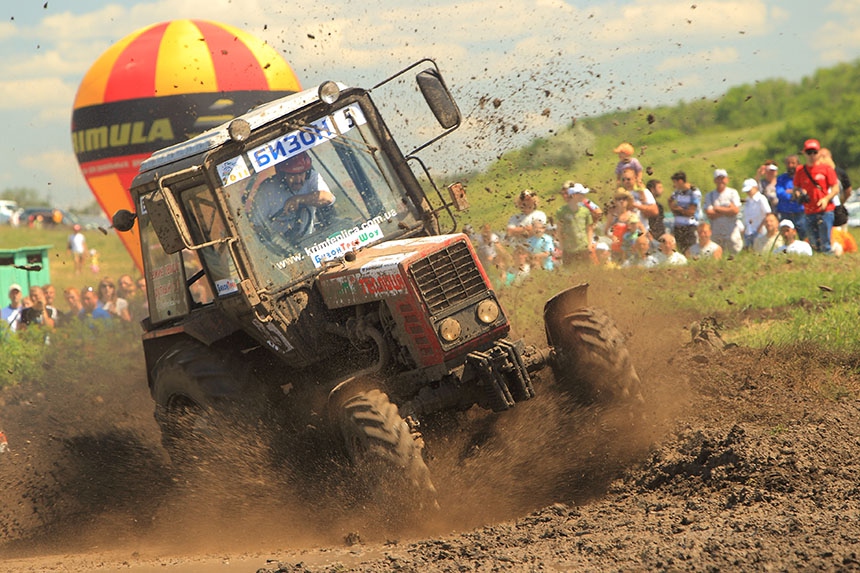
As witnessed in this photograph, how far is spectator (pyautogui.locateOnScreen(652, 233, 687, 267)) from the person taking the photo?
12547mm

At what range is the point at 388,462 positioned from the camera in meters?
6.18

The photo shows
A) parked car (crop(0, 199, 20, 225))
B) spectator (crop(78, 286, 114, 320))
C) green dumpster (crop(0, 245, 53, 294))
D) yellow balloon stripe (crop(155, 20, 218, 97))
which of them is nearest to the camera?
spectator (crop(78, 286, 114, 320))

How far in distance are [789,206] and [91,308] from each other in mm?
10175

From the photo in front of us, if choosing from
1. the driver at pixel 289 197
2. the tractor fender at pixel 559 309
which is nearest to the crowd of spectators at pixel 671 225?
the tractor fender at pixel 559 309

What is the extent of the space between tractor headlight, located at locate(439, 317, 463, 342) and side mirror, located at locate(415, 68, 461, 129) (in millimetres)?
1408

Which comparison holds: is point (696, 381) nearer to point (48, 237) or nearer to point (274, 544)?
point (274, 544)

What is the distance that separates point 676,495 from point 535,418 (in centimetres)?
117

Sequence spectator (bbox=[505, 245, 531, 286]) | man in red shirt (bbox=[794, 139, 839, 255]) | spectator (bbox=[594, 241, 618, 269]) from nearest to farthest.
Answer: spectator (bbox=[505, 245, 531, 286]) → spectator (bbox=[594, 241, 618, 269]) → man in red shirt (bbox=[794, 139, 839, 255])

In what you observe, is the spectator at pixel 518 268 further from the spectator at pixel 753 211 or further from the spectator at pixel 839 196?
the spectator at pixel 839 196

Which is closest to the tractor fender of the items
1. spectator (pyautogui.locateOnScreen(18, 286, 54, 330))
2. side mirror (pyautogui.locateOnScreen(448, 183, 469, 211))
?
side mirror (pyautogui.locateOnScreen(448, 183, 469, 211))

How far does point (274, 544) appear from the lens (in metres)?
6.67

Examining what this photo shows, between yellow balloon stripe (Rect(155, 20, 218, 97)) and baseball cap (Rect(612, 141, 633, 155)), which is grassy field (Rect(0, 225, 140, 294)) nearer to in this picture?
yellow balloon stripe (Rect(155, 20, 218, 97))

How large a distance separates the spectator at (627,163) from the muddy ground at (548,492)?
3.22 meters

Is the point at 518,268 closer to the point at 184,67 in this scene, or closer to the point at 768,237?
the point at 768,237
